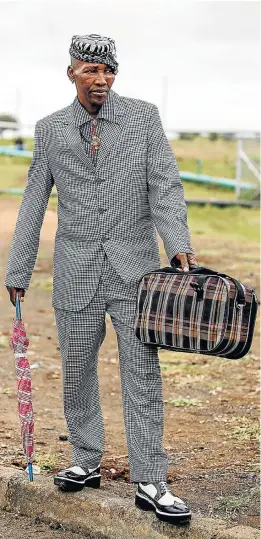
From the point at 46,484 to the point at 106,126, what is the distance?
65.4 inches

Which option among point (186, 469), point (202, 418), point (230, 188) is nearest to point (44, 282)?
point (202, 418)

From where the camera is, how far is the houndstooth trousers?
16.9 ft

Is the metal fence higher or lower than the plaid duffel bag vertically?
lower

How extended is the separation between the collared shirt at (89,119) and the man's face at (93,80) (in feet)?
0.15

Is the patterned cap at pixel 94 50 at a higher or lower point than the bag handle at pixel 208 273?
higher

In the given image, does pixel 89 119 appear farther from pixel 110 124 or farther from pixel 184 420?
pixel 184 420

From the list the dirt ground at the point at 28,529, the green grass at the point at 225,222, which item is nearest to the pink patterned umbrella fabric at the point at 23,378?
the dirt ground at the point at 28,529

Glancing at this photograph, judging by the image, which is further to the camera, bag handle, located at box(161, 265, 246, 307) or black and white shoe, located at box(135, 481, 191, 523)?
black and white shoe, located at box(135, 481, 191, 523)

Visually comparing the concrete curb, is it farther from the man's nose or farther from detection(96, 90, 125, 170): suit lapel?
the man's nose

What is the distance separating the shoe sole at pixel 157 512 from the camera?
5.03m

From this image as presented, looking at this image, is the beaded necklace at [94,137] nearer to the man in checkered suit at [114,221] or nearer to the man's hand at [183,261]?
the man in checkered suit at [114,221]

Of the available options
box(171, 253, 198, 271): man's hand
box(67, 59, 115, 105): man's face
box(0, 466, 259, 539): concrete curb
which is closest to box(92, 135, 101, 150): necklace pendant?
box(67, 59, 115, 105): man's face

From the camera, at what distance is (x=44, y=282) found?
13609 millimetres

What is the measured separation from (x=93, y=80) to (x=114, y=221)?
0.60 meters
